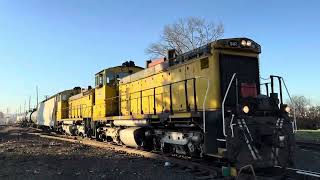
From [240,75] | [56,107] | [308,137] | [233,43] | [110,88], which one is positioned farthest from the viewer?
[56,107]

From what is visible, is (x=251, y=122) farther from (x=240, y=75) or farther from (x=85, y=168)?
(x=85, y=168)

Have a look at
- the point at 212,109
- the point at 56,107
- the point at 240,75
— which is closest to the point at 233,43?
the point at 240,75

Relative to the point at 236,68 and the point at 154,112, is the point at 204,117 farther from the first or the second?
the point at 154,112

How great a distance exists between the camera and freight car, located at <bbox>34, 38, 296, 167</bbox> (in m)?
8.90

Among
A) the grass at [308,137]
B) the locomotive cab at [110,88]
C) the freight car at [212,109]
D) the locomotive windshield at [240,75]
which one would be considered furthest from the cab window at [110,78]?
the grass at [308,137]

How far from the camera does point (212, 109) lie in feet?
32.8

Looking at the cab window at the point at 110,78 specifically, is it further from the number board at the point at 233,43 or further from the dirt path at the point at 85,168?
the number board at the point at 233,43

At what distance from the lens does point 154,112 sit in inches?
513

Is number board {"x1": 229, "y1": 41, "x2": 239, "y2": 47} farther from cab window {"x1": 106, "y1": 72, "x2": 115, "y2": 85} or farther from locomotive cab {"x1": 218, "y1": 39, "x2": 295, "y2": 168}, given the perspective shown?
cab window {"x1": 106, "y1": 72, "x2": 115, "y2": 85}

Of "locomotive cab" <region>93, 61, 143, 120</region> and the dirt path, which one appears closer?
the dirt path

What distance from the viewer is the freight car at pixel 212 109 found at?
8898mm

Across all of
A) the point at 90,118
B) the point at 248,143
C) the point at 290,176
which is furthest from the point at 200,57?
the point at 90,118

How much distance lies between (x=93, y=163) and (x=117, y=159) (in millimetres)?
1158

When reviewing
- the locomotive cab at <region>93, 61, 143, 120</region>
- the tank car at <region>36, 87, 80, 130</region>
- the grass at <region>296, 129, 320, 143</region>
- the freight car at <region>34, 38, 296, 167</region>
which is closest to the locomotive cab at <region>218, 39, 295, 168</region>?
the freight car at <region>34, 38, 296, 167</region>
